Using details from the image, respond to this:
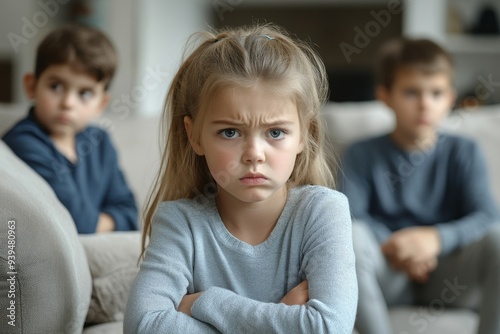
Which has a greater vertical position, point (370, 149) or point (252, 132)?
point (252, 132)

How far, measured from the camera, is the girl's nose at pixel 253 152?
113 centimetres

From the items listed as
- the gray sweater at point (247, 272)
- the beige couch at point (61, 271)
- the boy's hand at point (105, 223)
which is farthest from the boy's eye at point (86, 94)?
the gray sweater at point (247, 272)

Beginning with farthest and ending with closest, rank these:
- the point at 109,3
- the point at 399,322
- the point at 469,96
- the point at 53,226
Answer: the point at 109,3
the point at 469,96
the point at 399,322
the point at 53,226

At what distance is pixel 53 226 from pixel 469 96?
3686 millimetres

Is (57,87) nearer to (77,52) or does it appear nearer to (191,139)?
(77,52)

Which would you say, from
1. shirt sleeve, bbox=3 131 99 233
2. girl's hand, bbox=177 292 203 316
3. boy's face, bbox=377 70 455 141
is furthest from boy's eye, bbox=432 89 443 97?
girl's hand, bbox=177 292 203 316

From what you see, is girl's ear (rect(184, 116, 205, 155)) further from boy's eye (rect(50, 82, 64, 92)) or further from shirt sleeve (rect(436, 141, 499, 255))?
shirt sleeve (rect(436, 141, 499, 255))

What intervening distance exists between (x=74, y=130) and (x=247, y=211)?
0.91 meters

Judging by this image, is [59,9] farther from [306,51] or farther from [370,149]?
[306,51]

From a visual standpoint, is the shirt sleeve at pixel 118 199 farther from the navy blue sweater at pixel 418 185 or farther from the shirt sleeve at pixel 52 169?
the navy blue sweater at pixel 418 185

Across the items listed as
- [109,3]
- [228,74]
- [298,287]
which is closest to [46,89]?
[228,74]

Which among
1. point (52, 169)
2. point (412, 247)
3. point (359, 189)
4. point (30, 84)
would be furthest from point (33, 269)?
point (359, 189)

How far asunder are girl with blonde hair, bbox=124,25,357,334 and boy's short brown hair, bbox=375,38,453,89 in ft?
3.63

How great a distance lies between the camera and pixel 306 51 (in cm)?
132
